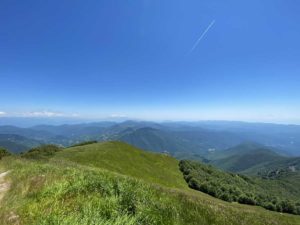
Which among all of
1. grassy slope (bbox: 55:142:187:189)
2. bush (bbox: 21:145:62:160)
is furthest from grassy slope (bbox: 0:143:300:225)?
bush (bbox: 21:145:62:160)

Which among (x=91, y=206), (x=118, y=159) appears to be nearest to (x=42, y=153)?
(x=118, y=159)

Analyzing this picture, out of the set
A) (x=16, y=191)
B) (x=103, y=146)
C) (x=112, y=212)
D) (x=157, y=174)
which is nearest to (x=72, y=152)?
(x=103, y=146)

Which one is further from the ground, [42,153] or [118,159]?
[42,153]

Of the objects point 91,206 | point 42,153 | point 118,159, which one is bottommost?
point 118,159

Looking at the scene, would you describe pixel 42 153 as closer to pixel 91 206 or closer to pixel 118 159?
pixel 118 159

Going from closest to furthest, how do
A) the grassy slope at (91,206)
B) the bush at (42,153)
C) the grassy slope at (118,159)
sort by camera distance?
the grassy slope at (91,206) < the grassy slope at (118,159) < the bush at (42,153)

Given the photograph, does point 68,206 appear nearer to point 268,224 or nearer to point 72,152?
point 268,224

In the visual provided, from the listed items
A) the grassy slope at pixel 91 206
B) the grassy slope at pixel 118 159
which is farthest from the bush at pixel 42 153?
the grassy slope at pixel 91 206

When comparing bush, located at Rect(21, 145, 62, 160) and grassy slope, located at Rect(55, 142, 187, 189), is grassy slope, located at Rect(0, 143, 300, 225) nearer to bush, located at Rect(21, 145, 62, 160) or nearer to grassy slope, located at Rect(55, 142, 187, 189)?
grassy slope, located at Rect(55, 142, 187, 189)

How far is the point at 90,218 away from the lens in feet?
18.9

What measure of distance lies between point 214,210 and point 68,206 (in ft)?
19.2

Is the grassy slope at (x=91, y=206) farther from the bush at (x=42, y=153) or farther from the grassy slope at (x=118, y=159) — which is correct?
the bush at (x=42, y=153)

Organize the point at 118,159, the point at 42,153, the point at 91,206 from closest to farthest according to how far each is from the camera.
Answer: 1. the point at 91,206
2. the point at 118,159
3. the point at 42,153

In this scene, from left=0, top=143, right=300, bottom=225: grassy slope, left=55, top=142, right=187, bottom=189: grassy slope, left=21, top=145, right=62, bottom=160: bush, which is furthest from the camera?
left=21, top=145, right=62, bottom=160: bush
